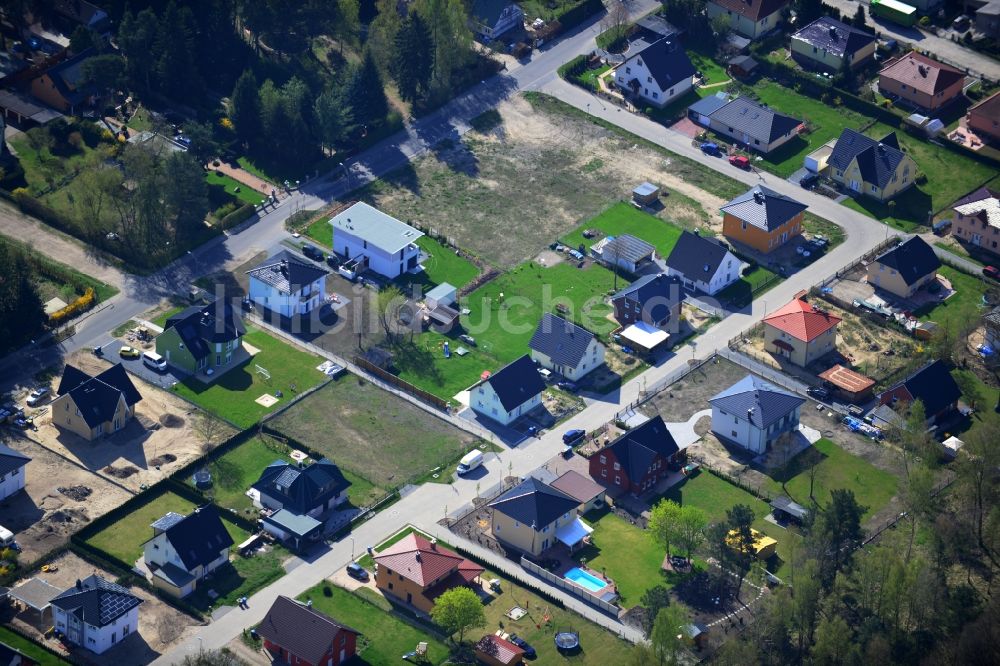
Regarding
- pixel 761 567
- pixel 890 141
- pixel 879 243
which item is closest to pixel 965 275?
pixel 879 243

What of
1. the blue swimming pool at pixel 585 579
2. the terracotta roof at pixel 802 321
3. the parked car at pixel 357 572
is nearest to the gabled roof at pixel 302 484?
the parked car at pixel 357 572

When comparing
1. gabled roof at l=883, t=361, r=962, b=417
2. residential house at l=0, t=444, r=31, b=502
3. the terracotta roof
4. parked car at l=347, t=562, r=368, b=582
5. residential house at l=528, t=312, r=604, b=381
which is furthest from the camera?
the terracotta roof

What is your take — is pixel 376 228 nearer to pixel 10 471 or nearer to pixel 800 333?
pixel 800 333

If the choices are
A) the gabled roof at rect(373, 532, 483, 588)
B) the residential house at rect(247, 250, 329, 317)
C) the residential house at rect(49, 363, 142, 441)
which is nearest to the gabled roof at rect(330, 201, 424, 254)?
the residential house at rect(247, 250, 329, 317)

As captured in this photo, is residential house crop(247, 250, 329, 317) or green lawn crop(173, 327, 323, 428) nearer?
green lawn crop(173, 327, 323, 428)

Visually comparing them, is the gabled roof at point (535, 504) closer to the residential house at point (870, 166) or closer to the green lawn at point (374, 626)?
the green lawn at point (374, 626)

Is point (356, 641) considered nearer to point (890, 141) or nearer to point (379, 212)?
point (379, 212)

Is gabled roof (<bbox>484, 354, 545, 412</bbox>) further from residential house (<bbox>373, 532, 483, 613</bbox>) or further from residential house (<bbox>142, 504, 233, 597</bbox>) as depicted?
residential house (<bbox>142, 504, 233, 597</bbox>)

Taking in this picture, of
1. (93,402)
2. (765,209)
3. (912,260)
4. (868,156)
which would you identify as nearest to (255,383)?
(93,402)
